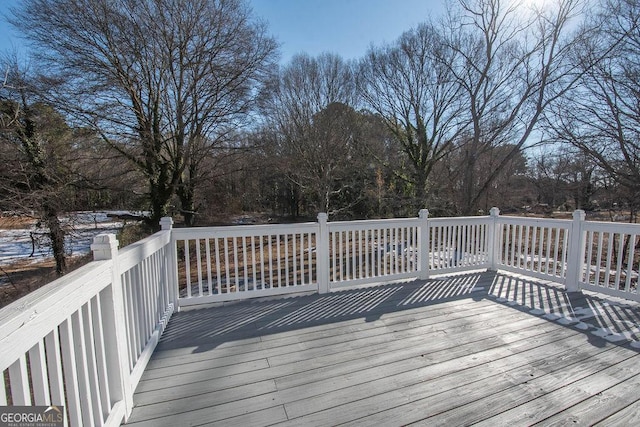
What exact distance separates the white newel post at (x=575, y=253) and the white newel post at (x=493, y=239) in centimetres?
96

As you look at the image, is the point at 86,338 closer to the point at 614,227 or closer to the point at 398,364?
the point at 398,364

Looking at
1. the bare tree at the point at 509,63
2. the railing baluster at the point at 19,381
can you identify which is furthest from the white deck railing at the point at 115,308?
the bare tree at the point at 509,63

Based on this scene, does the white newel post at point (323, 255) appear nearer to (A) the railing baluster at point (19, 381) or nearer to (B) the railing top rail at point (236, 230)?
(B) the railing top rail at point (236, 230)

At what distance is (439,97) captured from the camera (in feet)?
37.2

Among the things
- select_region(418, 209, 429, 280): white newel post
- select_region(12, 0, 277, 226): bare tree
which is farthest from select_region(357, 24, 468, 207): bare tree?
select_region(418, 209, 429, 280): white newel post

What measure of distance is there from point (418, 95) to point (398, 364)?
11.6m

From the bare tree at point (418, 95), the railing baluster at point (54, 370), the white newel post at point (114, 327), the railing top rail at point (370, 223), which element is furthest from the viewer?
the bare tree at point (418, 95)

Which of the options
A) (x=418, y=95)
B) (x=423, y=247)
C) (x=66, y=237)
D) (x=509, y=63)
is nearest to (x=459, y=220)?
(x=423, y=247)

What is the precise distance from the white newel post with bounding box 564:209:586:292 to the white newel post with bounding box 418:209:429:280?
5.31 feet

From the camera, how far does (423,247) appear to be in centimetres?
406

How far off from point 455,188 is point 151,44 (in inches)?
439

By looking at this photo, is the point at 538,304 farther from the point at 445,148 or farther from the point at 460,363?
the point at 445,148

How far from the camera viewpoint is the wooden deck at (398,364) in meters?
1.64

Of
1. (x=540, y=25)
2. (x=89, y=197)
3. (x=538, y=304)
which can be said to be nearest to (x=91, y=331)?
(x=538, y=304)
